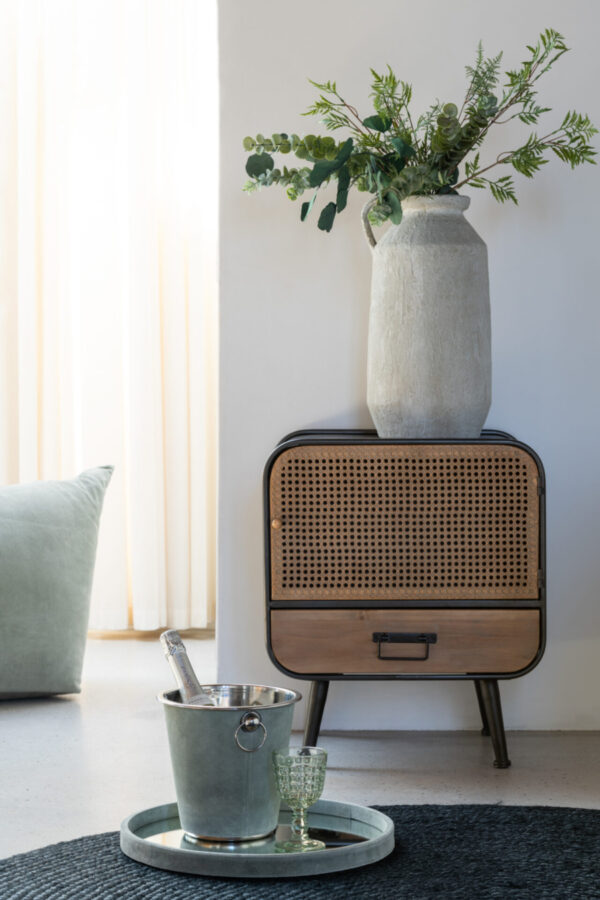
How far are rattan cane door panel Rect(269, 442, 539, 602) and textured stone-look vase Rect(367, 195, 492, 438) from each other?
76 mm

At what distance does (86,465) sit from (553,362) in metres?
1.50

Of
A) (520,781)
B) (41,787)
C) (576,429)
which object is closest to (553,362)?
(576,429)

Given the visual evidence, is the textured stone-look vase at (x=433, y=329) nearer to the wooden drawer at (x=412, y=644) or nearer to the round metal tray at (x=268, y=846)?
the wooden drawer at (x=412, y=644)

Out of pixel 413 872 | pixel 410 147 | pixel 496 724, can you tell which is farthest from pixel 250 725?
pixel 410 147

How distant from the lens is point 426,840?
1.48m

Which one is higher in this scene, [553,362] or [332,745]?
[553,362]

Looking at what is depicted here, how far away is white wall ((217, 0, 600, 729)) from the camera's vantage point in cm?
223

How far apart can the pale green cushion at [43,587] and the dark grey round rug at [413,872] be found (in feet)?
3.17

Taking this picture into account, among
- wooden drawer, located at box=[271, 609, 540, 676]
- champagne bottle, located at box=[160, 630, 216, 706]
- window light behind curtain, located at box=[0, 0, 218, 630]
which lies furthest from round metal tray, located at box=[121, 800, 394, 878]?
window light behind curtain, located at box=[0, 0, 218, 630]

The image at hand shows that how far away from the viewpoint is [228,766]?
135cm

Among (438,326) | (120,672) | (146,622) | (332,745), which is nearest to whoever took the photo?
→ (438,326)

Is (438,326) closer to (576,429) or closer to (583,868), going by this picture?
(576,429)

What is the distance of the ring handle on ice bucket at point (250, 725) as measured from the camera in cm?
134

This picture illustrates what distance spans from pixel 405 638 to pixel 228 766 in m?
0.64
